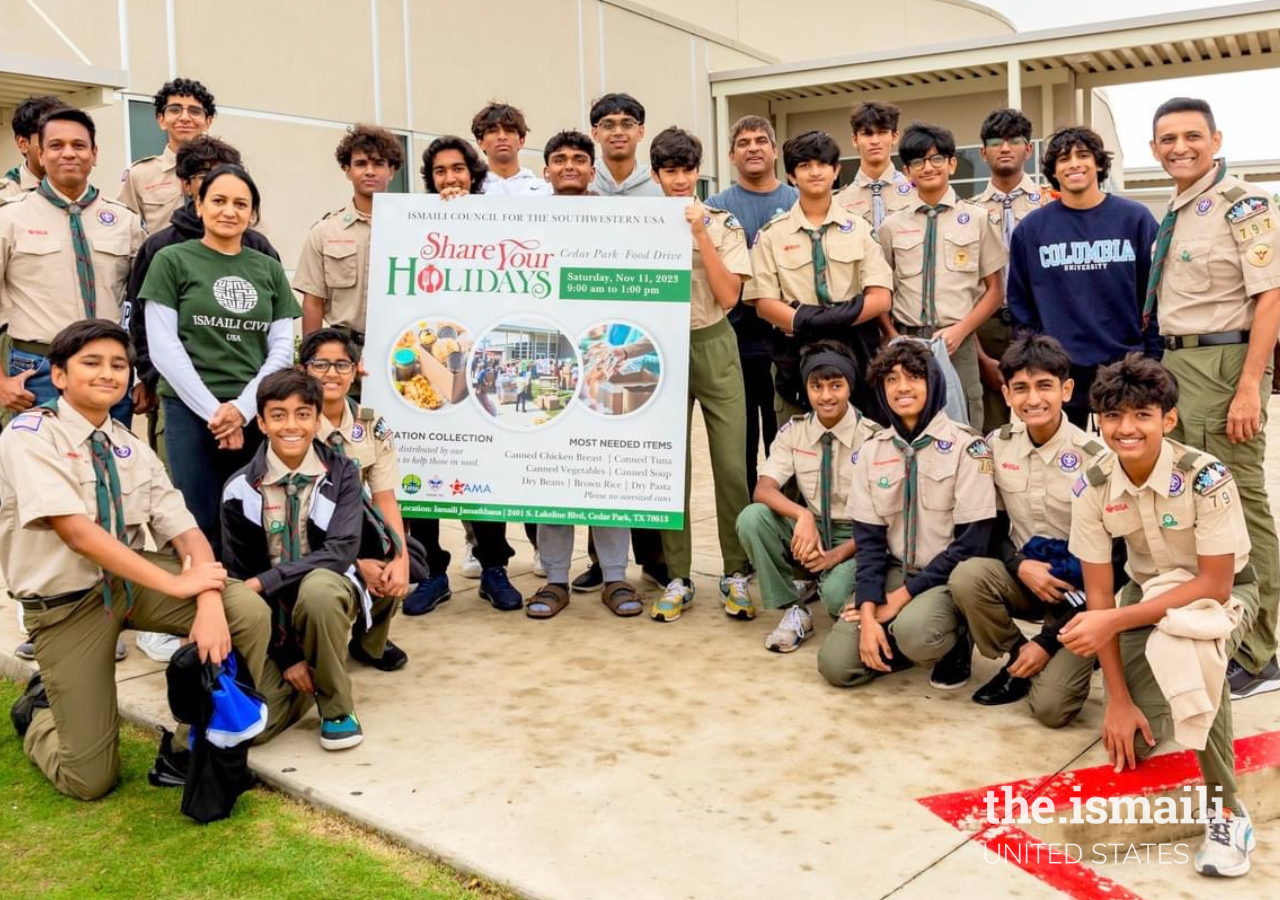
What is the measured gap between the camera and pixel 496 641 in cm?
447

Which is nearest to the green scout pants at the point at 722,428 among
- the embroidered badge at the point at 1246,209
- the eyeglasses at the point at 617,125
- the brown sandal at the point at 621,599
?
the brown sandal at the point at 621,599

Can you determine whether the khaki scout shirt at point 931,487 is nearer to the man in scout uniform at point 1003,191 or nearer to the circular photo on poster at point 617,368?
the circular photo on poster at point 617,368

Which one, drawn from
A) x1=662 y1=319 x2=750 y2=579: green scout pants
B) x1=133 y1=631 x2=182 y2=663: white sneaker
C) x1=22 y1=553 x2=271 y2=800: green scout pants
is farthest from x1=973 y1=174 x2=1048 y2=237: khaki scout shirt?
x1=133 y1=631 x2=182 y2=663: white sneaker

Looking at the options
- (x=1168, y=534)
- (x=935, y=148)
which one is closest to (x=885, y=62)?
(x=935, y=148)

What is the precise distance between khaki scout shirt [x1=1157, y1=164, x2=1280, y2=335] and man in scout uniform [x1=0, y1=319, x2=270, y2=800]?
3.16 metres

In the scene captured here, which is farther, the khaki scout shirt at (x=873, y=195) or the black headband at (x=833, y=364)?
the khaki scout shirt at (x=873, y=195)

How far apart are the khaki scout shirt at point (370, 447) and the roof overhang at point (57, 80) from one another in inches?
206

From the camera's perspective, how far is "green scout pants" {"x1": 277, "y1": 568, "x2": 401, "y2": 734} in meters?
3.46

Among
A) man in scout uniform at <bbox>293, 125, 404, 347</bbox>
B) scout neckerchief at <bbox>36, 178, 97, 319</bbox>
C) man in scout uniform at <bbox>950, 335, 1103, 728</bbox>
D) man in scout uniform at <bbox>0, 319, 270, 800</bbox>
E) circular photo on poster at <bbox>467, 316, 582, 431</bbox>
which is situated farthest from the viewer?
man in scout uniform at <bbox>293, 125, 404, 347</bbox>

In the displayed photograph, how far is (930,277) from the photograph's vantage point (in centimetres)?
487

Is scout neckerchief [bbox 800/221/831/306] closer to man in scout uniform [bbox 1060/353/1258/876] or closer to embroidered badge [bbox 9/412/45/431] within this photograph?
man in scout uniform [bbox 1060/353/1258/876]

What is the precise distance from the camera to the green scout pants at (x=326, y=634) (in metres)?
3.46

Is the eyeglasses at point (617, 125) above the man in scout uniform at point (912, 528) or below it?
above

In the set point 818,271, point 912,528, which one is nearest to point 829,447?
point 912,528
